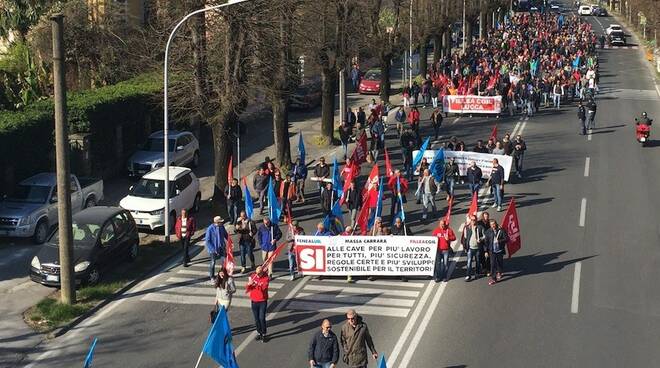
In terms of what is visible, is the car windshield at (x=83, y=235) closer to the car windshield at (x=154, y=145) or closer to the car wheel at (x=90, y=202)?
the car wheel at (x=90, y=202)

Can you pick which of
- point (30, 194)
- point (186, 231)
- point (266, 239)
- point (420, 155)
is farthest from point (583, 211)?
point (30, 194)

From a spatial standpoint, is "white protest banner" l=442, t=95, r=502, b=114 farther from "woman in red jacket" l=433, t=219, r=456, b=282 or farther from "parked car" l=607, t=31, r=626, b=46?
A: "parked car" l=607, t=31, r=626, b=46

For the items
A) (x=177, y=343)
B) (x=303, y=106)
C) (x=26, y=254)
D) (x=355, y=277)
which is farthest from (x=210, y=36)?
(x=303, y=106)

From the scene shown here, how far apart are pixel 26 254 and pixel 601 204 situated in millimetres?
16091

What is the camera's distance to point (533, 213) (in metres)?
28.3

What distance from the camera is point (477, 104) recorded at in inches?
1861

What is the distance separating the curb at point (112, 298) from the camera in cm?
1901

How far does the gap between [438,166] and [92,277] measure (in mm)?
12203

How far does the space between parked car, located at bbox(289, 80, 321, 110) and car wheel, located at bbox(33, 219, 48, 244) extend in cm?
2363

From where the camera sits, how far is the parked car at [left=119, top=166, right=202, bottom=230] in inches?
1045

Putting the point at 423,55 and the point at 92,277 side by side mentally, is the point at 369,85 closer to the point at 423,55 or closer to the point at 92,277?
the point at 423,55

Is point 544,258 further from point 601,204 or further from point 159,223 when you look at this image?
point 159,223

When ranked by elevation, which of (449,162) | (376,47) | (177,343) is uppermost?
(376,47)

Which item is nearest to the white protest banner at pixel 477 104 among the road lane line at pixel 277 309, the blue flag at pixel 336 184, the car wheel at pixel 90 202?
the blue flag at pixel 336 184
